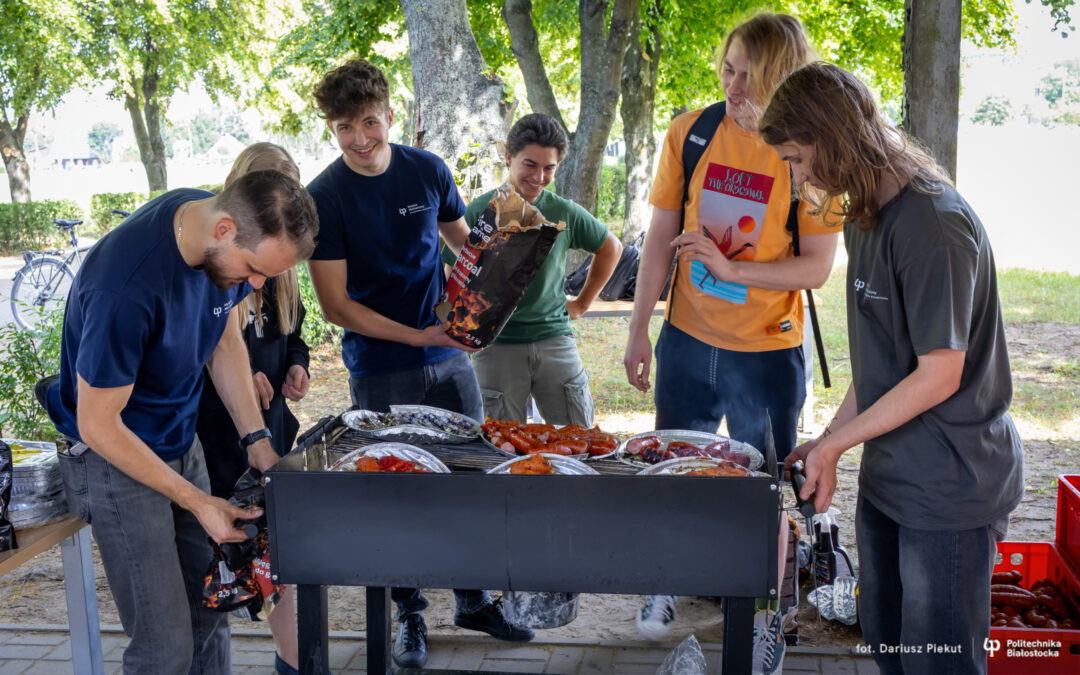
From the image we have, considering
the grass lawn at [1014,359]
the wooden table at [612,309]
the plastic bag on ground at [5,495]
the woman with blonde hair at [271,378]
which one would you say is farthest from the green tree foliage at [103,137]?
the plastic bag on ground at [5,495]

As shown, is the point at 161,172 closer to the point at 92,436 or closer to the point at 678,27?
the point at 678,27

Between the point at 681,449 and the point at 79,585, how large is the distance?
183cm

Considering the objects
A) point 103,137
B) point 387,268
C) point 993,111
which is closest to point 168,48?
point 387,268

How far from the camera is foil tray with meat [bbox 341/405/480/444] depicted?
261cm

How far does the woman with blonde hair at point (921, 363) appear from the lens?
1.95 metres

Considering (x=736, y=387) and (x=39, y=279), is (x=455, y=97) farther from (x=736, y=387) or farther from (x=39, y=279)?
(x=39, y=279)

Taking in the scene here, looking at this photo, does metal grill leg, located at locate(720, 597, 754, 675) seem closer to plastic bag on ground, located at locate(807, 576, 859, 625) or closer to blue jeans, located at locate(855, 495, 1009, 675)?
blue jeans, located at locate(855, 495, 1009, 675)

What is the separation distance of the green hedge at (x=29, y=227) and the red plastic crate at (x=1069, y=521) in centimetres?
2007

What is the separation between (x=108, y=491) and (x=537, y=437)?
117 cm

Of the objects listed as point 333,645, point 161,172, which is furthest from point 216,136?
point 333,645

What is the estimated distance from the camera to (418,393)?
135 inches

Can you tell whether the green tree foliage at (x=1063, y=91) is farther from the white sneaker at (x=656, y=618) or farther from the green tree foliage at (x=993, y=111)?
the white sneaker at (x=656, y=618)

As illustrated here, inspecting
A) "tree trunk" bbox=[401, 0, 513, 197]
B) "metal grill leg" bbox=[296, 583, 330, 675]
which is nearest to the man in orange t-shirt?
"metal grill leg" bbox=[296, 583, 330, 675]

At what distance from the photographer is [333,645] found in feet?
11.3
